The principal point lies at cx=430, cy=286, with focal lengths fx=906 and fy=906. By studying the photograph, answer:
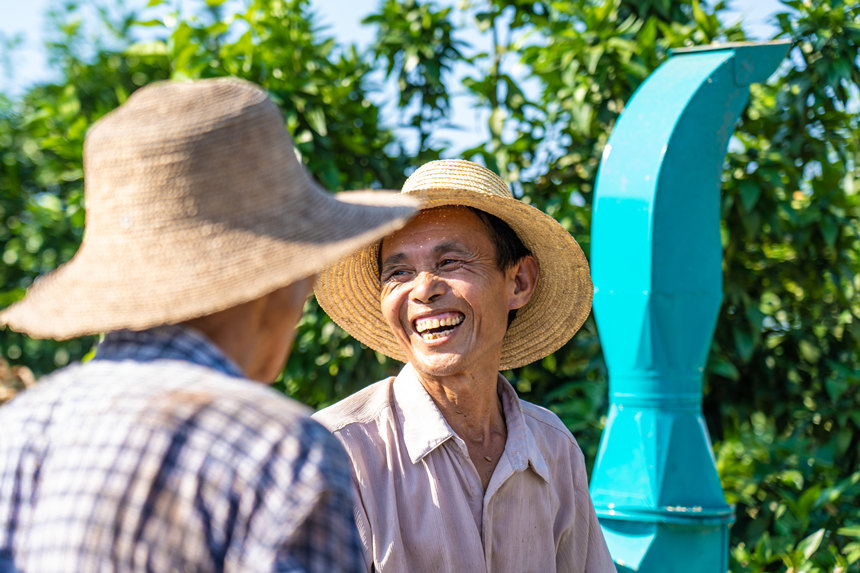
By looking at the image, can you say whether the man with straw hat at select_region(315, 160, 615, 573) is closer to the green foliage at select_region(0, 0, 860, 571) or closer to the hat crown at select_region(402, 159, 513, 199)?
the hat crown at select_region(402, 159, 513, 199)

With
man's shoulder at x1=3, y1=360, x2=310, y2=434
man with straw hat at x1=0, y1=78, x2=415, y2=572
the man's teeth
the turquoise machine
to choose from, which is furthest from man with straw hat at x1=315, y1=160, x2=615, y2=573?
man's shoulder at x1=3, y1=360, x2=310, y2=434

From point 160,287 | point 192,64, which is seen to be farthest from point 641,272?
point 192,64

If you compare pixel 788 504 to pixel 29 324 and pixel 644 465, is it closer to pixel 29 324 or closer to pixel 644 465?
pixel 644 465

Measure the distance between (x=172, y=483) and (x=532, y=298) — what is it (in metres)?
1.89

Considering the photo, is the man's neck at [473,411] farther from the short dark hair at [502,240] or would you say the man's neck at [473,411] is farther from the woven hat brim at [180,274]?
the woven hat brim at [180,274]

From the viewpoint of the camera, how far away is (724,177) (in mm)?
3951

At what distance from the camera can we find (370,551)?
2.19 meters

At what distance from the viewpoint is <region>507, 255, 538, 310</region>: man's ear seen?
2.66m

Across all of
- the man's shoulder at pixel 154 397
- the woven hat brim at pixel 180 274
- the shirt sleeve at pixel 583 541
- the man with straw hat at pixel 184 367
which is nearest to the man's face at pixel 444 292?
the shirt sleeve at pixel 583 541

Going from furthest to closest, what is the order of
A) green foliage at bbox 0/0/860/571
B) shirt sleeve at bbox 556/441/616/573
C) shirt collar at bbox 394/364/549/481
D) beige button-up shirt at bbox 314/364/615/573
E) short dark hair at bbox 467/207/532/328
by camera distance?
1. green foliage at bbox 0/0/860/571
2. short dark hair at bbox 467/207/532/328
3. shirt sleeve at bbox 556/441/616/573
4. shirt collar at bbox 394/364/549/481
5. beige button-up shirt at bbox 314/364/615/573

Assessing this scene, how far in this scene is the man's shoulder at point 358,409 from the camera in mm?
2320

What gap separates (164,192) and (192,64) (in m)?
3.09

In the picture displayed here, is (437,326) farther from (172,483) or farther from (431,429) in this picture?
(172,483)

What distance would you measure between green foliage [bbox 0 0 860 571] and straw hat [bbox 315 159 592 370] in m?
0.85
